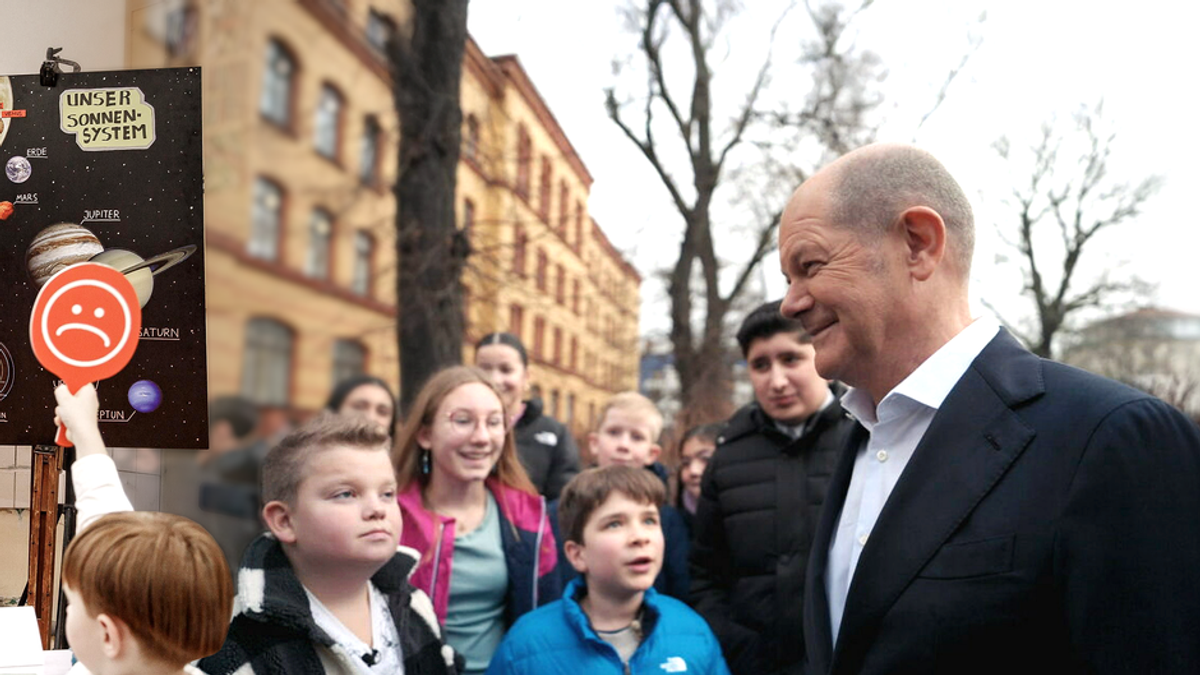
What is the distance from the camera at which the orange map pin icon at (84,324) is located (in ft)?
5.88

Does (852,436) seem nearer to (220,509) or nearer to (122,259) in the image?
(122,259)

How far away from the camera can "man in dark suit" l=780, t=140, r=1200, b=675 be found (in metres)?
1.45

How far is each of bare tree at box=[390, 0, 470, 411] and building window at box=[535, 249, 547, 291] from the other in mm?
4058

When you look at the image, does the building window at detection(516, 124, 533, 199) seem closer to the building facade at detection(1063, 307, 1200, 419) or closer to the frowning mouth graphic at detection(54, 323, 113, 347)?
the frowning mouth graphic at detection(54, 323, 113, 347)

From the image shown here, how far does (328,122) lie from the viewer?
41.9 ft

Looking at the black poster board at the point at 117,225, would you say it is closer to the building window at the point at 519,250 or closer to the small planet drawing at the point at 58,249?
the small planet drawing at the point at 58,249

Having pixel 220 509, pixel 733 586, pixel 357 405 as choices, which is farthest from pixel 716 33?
pixel 733 586

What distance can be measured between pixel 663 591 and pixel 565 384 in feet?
101

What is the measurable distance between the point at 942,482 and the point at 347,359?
1184 cm

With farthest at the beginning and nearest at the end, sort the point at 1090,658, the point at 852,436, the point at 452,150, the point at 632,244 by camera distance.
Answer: the point at 632,244, the point at 452,150, the point at 852,436, the point at 1090,658

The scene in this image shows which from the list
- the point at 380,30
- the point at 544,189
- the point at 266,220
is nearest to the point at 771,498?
the point at 380,30

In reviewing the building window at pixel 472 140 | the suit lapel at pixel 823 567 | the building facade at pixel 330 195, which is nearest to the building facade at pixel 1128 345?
the building facade at pixel 330 195

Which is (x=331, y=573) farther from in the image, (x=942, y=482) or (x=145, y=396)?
(x=942, y=482)

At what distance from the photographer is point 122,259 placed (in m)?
2.05
